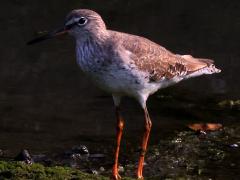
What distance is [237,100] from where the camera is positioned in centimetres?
1025

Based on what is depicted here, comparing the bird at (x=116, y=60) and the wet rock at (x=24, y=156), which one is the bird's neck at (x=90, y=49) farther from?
the wet rock at (x=24, y=156)

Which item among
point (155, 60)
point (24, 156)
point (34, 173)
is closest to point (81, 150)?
point (24, 156)

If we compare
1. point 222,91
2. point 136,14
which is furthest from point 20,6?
point 222,91

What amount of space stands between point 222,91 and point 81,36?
346 centimetres

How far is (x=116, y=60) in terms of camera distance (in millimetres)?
7551

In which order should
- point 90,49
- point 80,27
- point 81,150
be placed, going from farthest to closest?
1. point 81,150
2. point 80,27
3. point 90,49

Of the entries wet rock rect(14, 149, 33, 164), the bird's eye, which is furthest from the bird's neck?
wet rock rect(14, 149, 33, 164)

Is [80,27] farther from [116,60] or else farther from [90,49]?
[116,60]

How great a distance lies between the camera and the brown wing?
7.89 metres

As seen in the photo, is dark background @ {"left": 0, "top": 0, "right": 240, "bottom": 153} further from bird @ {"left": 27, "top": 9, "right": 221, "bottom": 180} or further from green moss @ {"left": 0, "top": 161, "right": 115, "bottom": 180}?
green moss @ {"left": 0, "top": 161, "right": 115, "bottom": 180}

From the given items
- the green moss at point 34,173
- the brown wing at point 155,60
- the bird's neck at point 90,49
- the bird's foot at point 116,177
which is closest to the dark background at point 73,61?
the bird's neck at point 90,49

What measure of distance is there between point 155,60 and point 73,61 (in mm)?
3629

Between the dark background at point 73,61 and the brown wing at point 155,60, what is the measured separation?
109 centimetres

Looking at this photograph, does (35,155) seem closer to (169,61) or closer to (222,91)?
(169,61)
